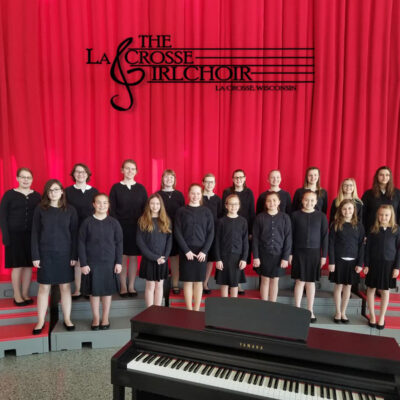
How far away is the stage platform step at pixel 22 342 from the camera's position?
3404 millimetres

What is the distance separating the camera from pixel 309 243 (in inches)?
152

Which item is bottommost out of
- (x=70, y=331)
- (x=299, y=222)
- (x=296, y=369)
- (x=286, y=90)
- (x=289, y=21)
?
(x=70, y=331)

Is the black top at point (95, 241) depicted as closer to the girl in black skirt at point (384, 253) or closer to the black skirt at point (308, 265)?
the black skirt at point (308, 265)

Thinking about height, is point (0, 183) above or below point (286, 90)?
below

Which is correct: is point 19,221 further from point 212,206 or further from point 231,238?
point 231,238

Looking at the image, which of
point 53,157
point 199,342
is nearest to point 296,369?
point 199,342

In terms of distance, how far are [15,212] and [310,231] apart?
9.61ft

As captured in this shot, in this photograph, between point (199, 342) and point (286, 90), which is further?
point (286, 90)

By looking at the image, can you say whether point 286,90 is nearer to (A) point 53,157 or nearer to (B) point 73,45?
(B) point 73,45

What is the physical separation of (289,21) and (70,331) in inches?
172

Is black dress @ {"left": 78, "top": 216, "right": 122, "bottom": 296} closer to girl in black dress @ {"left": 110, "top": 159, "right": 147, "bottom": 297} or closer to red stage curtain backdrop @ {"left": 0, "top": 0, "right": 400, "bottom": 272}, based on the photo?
girl in black dress @ {"left": 110, "top": 159, "right": 147, "bottom": 297}

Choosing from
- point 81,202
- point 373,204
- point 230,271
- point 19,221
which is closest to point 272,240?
point 230,271

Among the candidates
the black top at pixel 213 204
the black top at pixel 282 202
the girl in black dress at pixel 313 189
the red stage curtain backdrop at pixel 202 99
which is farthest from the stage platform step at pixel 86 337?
the girl in black dress at pixel 313 189

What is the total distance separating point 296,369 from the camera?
1.79 meters
